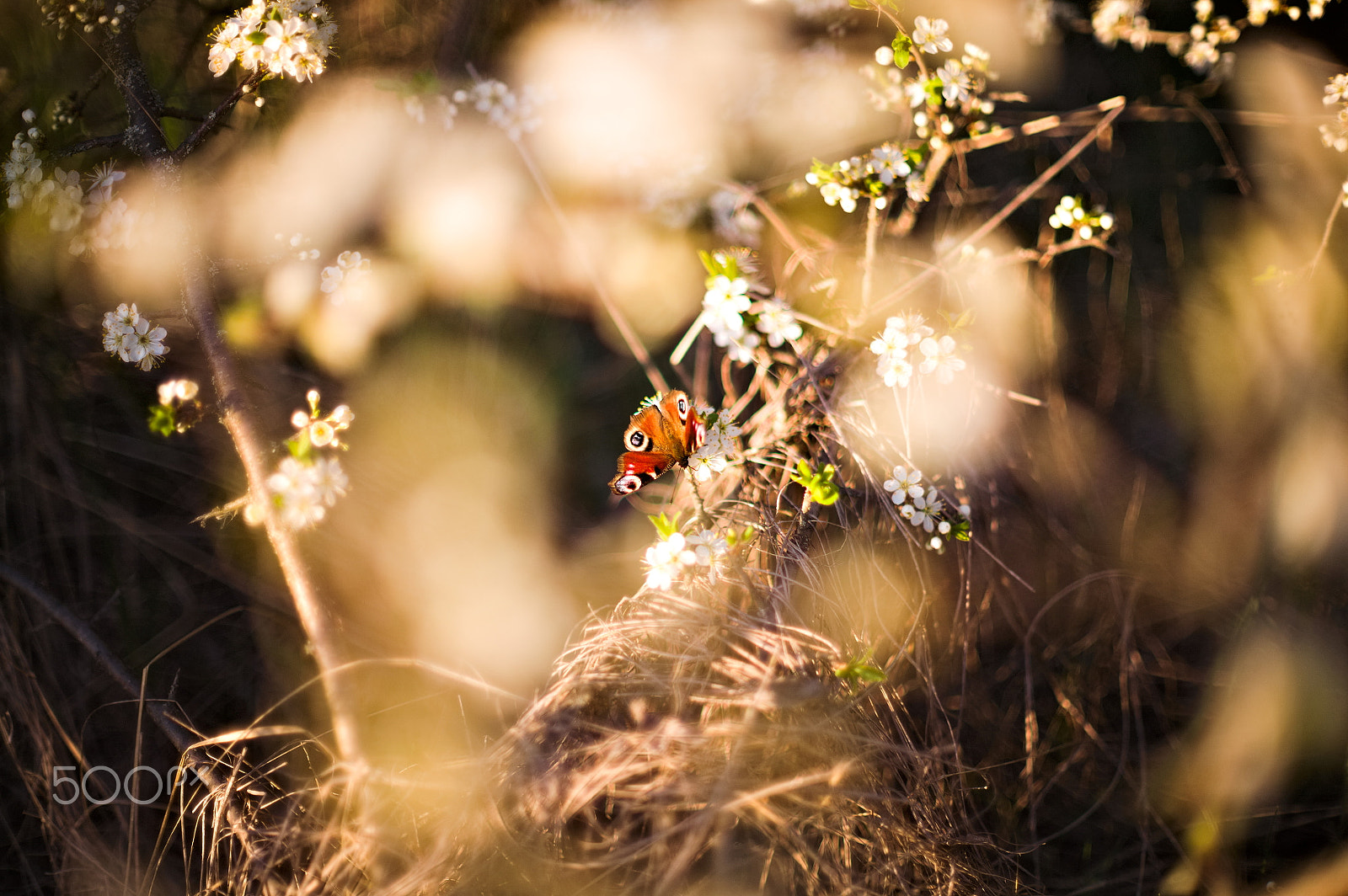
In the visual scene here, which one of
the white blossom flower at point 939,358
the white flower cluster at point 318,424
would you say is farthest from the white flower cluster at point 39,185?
the white blossom flower at point 939,358

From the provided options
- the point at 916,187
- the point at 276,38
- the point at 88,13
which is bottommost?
the point at 916,187

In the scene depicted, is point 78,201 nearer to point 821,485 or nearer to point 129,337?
point 129,337

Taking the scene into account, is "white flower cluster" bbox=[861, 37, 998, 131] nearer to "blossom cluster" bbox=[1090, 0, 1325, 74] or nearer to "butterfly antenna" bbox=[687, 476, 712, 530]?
"blossom cluster" bbox=[1090, 0, 1325, 74]

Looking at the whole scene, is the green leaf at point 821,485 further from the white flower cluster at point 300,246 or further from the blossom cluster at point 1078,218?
the white flower cluster at point 300,246

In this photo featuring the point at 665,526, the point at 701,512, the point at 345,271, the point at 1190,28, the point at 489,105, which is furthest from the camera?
the point at 1190,28

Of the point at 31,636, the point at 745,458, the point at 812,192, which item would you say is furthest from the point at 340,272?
the point at 31,636

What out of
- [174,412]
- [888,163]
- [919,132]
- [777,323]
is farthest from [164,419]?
[919,132]
